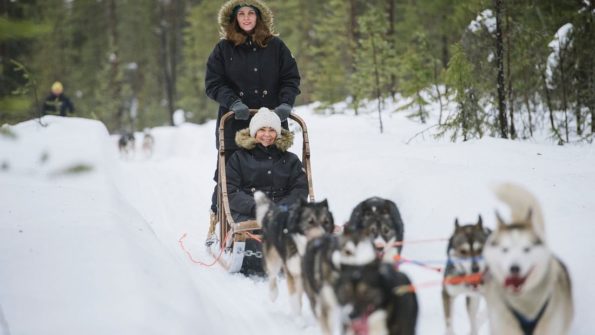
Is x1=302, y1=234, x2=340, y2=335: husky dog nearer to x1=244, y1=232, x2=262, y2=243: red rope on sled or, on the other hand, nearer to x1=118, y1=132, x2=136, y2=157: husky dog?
x1=244, y1=232, x2=262, y2=243: red rope on sled

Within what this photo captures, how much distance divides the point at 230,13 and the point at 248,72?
63cm

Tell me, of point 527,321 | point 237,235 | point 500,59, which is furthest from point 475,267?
point 500,59

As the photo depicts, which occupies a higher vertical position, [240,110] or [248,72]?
[248,72]

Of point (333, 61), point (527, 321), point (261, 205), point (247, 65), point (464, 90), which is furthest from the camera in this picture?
point (333, 61)

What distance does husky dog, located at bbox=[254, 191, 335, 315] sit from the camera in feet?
11.4

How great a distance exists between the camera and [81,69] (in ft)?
97.3

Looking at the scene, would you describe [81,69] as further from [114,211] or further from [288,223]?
[288,223]

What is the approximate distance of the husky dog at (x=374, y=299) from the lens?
212 centimetres

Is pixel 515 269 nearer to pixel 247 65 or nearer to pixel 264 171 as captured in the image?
pixel 264 171

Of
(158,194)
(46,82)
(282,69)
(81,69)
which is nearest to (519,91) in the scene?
(282,69)

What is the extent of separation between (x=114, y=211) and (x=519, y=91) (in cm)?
742

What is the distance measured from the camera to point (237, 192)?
16.5ft

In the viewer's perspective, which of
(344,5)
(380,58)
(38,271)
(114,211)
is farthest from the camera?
(344,5)

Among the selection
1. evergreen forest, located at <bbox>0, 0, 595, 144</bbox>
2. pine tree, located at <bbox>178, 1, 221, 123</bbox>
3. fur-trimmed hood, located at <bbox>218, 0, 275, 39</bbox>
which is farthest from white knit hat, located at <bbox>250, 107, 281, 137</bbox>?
pine tree, located at <bbox>178, 1, 221, 123</bbox>
